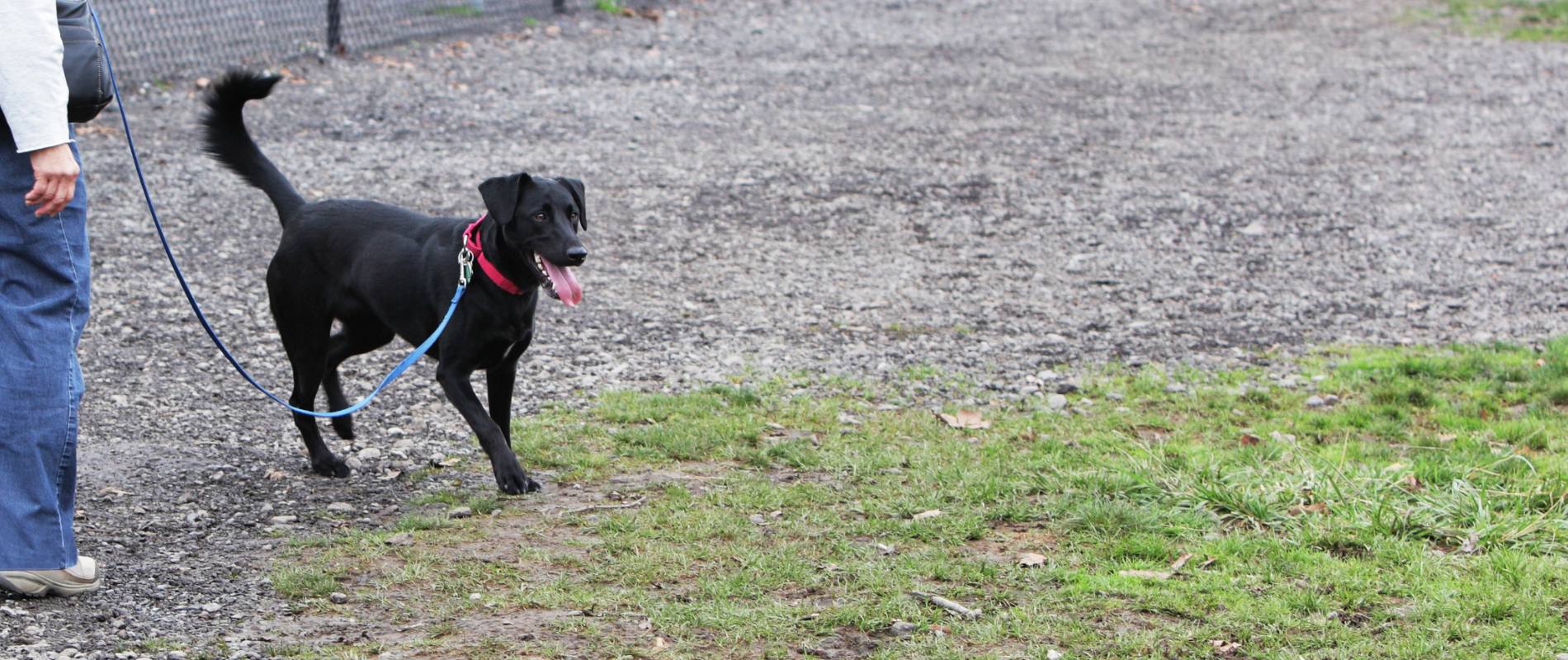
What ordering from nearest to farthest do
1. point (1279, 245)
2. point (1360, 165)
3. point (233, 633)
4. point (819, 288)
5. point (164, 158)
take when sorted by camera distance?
point (233, 633)
point (819, 288)
point (1279, 245)
point (164, 158)
point (1360, 165)

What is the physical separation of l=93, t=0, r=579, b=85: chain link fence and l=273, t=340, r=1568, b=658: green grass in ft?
22.3

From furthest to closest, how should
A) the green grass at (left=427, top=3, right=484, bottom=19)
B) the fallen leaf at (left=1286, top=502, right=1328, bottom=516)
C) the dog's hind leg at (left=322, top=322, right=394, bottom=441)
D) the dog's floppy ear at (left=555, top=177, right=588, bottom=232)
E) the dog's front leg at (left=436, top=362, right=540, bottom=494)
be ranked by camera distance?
the green grass at (left=427, top=3, right=484, bottom=19) < the dog's hind leg at (left=322, top=322, right=394, bottom=441) < the dog's floppy ear at (left=555, top=177, right=588, bottom=232) < the dog's front leg at (left=436, top=362, right=540, bottom=494) < the fallen leaf at (left=1286, top=502, right=1328, bottom=516)

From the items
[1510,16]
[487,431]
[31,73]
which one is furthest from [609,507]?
[1510,16]

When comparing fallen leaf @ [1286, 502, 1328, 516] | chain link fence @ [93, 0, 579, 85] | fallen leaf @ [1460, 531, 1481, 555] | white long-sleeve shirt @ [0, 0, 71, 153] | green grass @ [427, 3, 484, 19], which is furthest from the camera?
green grass @ [427, 3, 484, 19]

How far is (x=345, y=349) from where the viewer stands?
498 cm

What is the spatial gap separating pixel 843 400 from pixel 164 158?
5294mm

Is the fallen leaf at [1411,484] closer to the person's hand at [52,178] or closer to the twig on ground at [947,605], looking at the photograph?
the twig on ground at [947,605]

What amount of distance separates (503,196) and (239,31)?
785 cm

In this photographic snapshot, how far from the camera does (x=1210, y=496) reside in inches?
173

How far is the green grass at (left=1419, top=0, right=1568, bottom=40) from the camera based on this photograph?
48.5 feet

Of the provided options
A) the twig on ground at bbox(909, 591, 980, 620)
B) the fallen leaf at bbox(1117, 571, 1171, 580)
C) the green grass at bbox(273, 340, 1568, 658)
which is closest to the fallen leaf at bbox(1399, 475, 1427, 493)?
the green grass at bbox(273, 340, 1568, 658)

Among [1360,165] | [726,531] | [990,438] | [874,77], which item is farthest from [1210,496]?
[874,77]

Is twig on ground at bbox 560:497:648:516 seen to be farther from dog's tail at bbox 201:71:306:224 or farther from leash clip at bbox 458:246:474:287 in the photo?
dog's tail at bbox 201:71:306:224

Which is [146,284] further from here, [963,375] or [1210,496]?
[1210,496]
